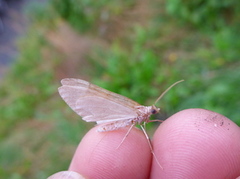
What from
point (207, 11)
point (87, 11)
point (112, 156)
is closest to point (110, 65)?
point (207, 11)

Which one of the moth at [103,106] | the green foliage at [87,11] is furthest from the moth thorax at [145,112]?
the green foliage at [87,11]

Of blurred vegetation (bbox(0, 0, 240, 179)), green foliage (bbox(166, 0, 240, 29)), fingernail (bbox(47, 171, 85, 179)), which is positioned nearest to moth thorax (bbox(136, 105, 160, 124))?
fingernail (bbox(47, 171, 85, 179))

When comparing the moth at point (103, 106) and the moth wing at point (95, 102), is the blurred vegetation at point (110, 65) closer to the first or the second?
the moth at point (103, 106)

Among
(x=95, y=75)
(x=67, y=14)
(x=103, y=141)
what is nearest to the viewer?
(x=103, y=141)

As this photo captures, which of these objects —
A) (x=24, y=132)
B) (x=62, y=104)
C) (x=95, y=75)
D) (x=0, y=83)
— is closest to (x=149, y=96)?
(x=95, y=75)

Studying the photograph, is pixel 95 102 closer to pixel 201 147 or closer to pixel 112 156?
pixel 112 156

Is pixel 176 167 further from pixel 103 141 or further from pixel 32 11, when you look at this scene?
pixel 32 11

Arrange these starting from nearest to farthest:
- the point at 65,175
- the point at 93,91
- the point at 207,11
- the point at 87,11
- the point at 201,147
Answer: the point at 65,175 → the point at 201,147 → the point at 93,91 → the point at 207,11 → the point at 87,11
